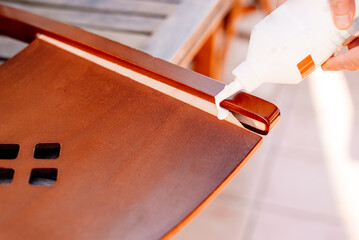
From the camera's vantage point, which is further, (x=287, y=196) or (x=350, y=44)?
(x=287, y=196)

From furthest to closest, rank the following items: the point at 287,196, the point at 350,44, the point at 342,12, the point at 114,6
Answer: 1. the point at 287,196
2. the point at 114,6
3. the point at 350,44
4. the point at 342,12

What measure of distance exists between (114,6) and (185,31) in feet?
0.87

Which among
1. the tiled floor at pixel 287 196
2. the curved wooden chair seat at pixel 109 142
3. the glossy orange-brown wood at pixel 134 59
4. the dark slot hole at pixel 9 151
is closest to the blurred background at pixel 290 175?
the tiled floor at pixel 287 196

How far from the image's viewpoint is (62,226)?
1.65 ft

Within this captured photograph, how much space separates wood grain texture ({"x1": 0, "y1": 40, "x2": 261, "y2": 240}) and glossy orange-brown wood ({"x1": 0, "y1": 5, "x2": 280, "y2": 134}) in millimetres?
31

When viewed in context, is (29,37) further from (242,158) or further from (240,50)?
(240,50)

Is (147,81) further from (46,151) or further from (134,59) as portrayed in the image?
(46,151)

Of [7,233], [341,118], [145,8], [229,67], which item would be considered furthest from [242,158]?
[229,67]

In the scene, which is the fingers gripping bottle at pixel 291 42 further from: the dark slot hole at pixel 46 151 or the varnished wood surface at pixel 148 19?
the varnished wood surface at pixel 148 19

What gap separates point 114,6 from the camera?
1188mm

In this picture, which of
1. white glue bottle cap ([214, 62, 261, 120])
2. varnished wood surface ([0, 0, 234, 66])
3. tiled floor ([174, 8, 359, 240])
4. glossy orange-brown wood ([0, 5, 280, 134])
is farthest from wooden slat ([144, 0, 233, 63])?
tiled floor ([174, 8, 359, 240])

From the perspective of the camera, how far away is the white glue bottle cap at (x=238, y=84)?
591mm

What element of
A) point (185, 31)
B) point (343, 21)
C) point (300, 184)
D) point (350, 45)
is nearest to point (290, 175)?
point (300, 184)

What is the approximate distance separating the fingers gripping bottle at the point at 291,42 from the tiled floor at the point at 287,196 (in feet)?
3.34
